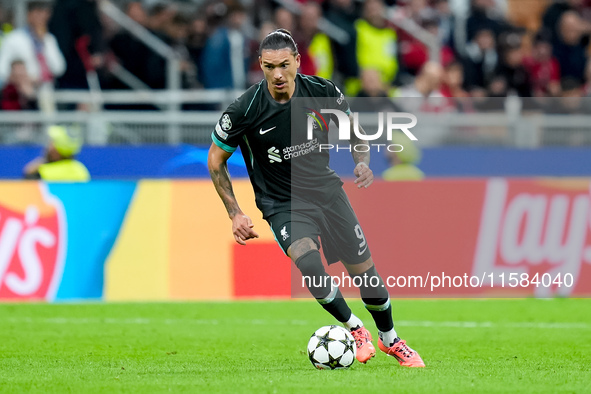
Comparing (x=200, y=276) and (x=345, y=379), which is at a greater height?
(x=345, y=379)

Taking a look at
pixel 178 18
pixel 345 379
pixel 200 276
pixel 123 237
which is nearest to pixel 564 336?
pixel 345 379

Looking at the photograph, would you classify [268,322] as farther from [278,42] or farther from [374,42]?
[374,42]

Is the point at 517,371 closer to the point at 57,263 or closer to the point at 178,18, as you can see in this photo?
the point at 57,263

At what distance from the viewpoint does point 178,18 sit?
679 inches

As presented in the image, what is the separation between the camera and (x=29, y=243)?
12.7 m

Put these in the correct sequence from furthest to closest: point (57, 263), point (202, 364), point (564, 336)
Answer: point (57, 263)
point (564, 336)
point (202, 364)

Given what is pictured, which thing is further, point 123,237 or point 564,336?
point 123,237

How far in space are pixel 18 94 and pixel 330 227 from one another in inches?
344

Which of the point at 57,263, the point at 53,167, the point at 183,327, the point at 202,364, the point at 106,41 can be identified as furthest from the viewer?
the point at 106,41

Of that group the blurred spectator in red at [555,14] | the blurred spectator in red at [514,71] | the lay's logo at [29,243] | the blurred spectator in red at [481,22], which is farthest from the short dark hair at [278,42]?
the blurred spectator in red at [555,14]

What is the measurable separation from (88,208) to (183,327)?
2.90 meters

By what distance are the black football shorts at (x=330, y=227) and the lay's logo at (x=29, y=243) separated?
5607mm

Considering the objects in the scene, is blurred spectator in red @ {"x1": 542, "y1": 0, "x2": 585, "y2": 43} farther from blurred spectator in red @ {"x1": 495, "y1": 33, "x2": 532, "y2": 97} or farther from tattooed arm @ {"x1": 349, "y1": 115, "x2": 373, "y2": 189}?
tattooed arm @ {"x1": 349, "y1": 115, "x2": 373, "y2": 189}

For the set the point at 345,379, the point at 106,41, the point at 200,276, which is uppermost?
the point at 106,41
